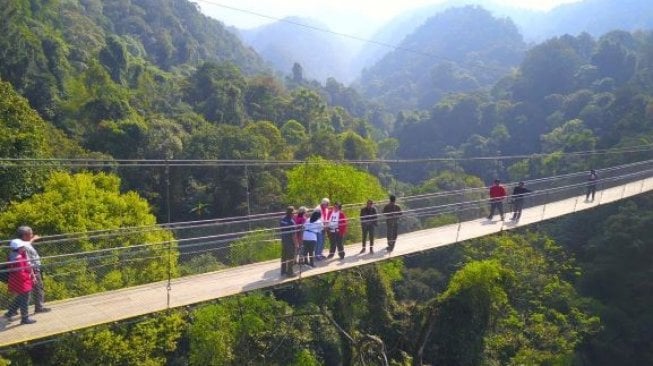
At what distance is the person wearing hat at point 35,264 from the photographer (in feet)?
19.2

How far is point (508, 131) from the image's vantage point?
6469 centimetres

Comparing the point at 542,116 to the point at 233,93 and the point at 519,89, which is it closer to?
the point at 519,89

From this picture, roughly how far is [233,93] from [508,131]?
3428cm

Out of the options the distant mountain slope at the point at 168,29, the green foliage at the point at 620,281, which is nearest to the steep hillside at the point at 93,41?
the distant mountain slope at the point at 168,29

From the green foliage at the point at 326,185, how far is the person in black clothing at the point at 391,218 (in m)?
10.7

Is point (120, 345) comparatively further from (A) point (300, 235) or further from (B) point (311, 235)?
(B) point (311, 235)

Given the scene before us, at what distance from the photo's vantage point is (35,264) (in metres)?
5.67

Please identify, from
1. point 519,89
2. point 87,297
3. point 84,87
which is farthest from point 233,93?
point 519,89

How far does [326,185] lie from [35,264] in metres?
15.1

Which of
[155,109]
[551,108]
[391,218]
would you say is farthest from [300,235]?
[551,108]

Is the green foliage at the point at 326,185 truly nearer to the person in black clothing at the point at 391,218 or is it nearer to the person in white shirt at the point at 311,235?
the person in black clothing at the point at 391,218

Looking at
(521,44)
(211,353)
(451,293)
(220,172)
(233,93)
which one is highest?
(521,44)

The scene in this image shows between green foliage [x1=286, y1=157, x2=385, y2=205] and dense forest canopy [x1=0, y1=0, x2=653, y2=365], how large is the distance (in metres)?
0.07

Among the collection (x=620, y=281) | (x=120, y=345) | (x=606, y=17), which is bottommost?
(x=620, y=281)
